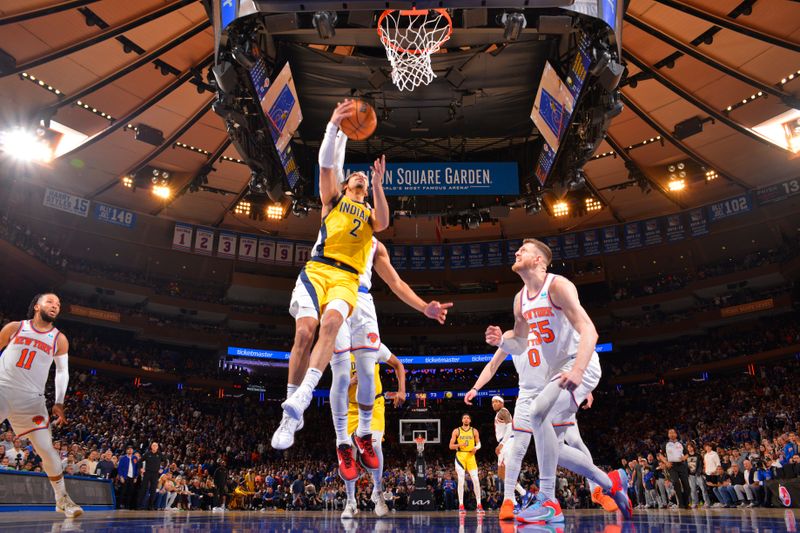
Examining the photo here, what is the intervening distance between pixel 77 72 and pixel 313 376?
16.9m

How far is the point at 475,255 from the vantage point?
36438mm

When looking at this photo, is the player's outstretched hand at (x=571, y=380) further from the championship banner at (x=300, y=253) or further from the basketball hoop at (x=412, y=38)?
the championship banner at (x=300, y=253)

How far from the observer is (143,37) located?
16125 millimetres

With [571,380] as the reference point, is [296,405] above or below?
below

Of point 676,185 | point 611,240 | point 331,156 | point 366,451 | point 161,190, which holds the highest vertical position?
point 611,240

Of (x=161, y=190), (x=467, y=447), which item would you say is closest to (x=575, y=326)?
(x=467, y=447)

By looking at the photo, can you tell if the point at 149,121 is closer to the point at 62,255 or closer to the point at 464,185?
the point at 464,185

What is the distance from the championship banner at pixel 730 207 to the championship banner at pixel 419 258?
51.5 ft

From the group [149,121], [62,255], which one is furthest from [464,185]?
[62,255]

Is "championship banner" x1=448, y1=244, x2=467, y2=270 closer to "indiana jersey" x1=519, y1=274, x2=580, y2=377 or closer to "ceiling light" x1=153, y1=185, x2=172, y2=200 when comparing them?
"ceiling light" x1=153, y1=185, x2=172, y2=200

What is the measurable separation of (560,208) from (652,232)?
5794 millimetres

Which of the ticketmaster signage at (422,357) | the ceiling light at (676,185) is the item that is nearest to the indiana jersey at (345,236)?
the ceiling light at (676,185)

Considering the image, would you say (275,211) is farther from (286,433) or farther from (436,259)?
(286,433)

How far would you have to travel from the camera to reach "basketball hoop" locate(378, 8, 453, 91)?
37.9ft
